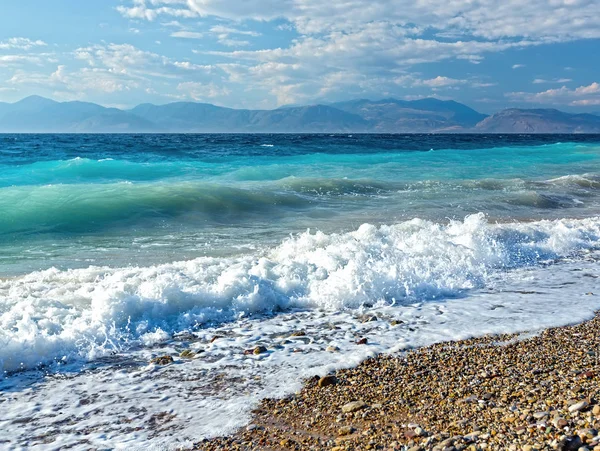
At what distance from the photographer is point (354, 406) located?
4.20 m

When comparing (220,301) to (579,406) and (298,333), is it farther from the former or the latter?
(579,406)

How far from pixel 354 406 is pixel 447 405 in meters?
0.72

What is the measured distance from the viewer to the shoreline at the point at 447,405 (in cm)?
348

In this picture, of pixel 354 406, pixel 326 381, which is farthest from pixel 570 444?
pixel 326 381

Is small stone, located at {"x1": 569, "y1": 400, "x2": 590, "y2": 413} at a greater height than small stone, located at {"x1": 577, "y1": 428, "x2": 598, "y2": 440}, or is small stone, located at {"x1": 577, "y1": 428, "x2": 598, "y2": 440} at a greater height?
small stone, located at {"x1": 577, "y1": 428, "x2": 598, "y2": 440}

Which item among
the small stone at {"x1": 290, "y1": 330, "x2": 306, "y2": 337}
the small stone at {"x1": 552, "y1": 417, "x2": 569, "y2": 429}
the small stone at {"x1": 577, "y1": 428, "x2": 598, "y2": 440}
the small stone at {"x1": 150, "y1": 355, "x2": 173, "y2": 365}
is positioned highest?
the small stone at {"x1": 577, "y1": 428, "x2": 598, "y2": 440}

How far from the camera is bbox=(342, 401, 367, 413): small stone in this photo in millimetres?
4148

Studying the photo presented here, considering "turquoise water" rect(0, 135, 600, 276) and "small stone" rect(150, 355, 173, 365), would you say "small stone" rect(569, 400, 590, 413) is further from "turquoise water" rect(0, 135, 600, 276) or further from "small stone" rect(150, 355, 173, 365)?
"turquoise water" rect(0, 135, 600, 276)

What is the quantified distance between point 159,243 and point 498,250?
6768 mm

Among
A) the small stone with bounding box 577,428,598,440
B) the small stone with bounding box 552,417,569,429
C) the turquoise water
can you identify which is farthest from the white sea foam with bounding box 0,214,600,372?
the small stone with bounding box 577,428,598,440

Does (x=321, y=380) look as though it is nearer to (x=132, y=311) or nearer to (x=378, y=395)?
(x=378, y=395)

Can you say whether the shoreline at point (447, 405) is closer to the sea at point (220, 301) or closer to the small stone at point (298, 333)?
the sea at point (220, 301)

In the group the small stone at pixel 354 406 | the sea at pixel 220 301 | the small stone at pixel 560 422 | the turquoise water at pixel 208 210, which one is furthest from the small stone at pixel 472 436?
the turquoise water at pixel 208 210

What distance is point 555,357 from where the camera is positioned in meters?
5.01
